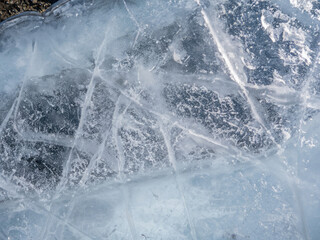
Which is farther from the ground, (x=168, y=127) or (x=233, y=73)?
(x=233, y=73)

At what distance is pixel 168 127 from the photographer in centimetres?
190

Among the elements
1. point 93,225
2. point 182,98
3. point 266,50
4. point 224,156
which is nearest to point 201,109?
point 182,98

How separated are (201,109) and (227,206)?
742mm

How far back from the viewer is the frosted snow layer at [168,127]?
1898 millimetres

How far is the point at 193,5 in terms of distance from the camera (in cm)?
193

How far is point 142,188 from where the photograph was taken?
191 centimetres

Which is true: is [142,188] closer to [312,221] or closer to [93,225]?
[93,225]

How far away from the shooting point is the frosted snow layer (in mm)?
1898

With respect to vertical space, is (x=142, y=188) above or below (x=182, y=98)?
below

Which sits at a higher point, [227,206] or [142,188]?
[142,188]

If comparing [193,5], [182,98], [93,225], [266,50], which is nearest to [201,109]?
[182,98]

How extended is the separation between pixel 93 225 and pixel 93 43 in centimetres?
135

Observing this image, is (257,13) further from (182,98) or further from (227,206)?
(227,206)

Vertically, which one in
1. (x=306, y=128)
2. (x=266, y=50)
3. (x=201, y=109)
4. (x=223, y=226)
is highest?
(x=266, y=50)
